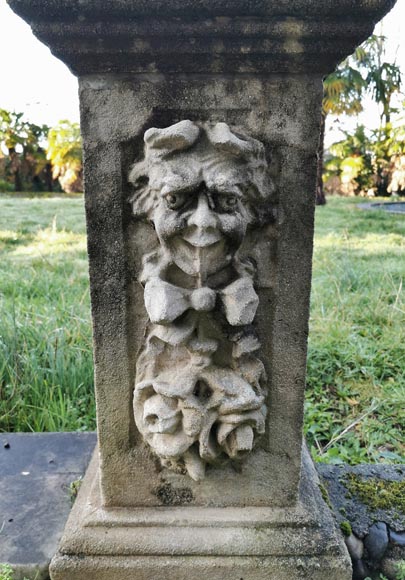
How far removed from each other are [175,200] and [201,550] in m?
0.91

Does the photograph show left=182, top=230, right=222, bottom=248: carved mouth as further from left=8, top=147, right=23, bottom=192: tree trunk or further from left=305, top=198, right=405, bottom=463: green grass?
left=8, top=147, right=23, bottom=192: tree trunk

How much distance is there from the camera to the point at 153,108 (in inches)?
44.4

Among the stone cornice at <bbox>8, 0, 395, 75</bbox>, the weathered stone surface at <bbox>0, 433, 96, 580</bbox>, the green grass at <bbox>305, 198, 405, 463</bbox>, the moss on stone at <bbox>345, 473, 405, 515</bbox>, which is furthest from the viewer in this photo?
the green grass at <bbox>305, 198, 405, 463</bbox>

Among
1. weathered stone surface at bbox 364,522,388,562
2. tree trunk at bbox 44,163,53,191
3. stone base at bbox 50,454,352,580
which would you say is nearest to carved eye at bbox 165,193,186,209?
stone base at bbox 50,454,352,580

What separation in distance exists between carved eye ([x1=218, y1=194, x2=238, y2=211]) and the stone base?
854 mm

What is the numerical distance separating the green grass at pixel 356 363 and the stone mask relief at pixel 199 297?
0.98 m

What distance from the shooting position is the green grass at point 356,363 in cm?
222

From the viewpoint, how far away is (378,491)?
1.63m

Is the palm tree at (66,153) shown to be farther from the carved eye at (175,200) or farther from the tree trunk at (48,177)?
the carved eye at (175,200)

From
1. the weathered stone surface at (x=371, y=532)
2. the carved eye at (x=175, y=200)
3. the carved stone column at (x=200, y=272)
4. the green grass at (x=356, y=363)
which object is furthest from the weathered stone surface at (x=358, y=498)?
the carved eye at (x=175, y=200)

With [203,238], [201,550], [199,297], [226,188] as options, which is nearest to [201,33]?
[226,188]

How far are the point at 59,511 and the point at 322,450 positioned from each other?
3.74 ft

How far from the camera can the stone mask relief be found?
42.6 inches

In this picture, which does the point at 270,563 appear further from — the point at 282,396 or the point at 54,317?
the point at 54,317
